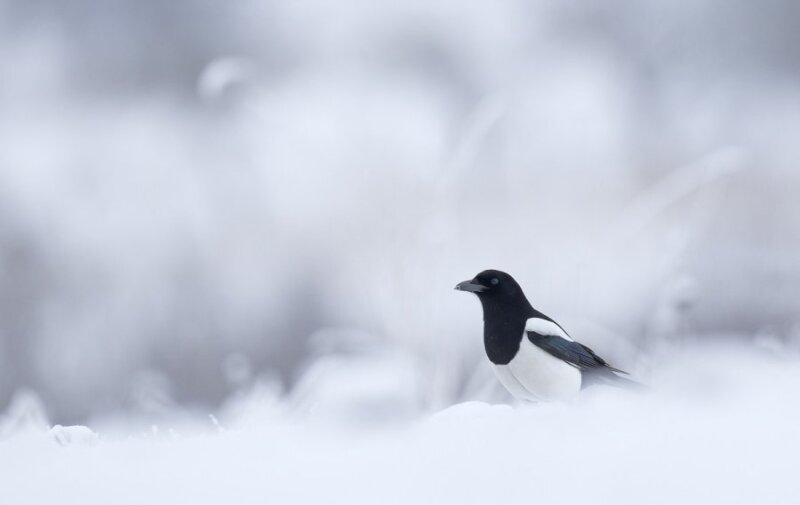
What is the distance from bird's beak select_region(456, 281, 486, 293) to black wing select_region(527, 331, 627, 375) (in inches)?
4.9

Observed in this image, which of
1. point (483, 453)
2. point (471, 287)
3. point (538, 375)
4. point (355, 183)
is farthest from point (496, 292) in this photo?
point (355, 183)

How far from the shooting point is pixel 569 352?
1.48 metres

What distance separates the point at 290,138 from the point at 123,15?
0.53 m

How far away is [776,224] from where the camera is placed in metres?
1.80

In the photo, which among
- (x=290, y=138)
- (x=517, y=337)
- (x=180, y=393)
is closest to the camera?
(x=517, y=337)

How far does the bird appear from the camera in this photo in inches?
57.1

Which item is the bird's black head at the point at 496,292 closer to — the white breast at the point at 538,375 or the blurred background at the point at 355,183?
the white breast at the point at 538,375

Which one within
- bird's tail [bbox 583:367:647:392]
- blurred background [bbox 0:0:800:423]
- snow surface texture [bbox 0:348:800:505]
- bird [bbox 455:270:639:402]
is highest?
blurred background [bbox 0:0:800:423]

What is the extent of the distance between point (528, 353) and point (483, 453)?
0.69ft

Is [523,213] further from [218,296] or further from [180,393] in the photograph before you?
[180,393]

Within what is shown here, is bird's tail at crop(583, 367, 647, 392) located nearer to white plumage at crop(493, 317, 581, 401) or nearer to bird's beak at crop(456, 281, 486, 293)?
white plumage at crop(493, 317, 581, 401)

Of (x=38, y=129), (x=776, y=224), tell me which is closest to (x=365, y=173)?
(x=38, y=129)

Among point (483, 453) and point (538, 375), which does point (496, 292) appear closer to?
point (538, 375)

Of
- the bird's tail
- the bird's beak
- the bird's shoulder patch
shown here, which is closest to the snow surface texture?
the bird's tail
